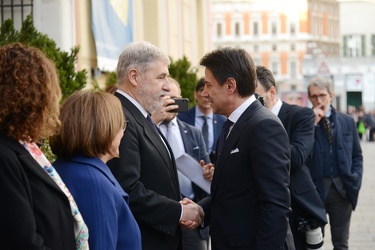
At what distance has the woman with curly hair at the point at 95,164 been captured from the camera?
4.03 meters

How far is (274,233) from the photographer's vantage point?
4.77 metres

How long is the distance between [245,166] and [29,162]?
168cm

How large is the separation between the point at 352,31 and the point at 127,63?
4354 inches

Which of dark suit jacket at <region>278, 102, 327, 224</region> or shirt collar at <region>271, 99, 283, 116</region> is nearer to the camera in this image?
dark suit jacket at <region>278, 102, 327, 224</region>

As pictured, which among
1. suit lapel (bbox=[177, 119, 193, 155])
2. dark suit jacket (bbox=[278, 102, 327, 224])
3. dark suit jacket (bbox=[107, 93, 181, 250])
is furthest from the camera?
suit lapel (bbox=[177, 119, 193, 155])

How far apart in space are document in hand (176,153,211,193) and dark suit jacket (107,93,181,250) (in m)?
0.98

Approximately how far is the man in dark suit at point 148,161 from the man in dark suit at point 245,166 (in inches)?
9.7

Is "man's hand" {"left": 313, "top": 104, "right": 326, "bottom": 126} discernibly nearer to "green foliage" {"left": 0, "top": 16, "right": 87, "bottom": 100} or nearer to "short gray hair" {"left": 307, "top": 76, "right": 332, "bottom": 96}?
"short gray hair" {"left": 307, "top": 76, "right": 332, "bottom": 96}

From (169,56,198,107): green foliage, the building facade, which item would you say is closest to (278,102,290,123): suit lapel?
(169,56,198,107): green foliage

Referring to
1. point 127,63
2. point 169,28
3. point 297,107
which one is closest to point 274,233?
point 127,63

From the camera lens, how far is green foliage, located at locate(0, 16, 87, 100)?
779cm

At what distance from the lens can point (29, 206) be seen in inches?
135

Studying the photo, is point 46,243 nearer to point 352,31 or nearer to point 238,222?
point 238,222

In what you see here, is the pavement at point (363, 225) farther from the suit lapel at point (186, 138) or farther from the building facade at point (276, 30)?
the building facade at point (276, 30)
